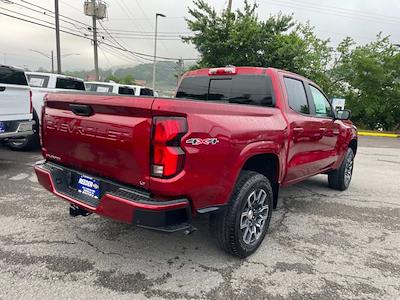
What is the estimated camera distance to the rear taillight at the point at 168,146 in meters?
2.58

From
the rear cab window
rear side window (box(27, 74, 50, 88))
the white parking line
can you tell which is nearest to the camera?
the white parking line

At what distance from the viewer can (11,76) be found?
20.6 feet

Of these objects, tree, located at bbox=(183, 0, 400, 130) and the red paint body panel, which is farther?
tree, located at bbox=(183, 0, 400, 130)

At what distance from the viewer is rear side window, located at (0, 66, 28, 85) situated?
6.13m

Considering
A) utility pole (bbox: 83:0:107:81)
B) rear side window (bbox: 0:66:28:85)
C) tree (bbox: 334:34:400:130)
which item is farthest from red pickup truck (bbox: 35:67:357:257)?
utility pole (bbox: 83:0:107:81)

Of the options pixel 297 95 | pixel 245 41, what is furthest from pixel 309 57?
pixel 297 95

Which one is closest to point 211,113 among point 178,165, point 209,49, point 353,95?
point 178,165

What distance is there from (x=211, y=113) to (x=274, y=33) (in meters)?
16.9

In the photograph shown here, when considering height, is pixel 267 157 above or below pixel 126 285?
above

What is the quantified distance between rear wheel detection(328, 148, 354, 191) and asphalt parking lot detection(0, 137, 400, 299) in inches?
45.5

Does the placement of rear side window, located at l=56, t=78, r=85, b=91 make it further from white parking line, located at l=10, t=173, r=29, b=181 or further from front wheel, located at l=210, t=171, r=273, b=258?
front wheel, located at l=210, t=171, r=273, b=258

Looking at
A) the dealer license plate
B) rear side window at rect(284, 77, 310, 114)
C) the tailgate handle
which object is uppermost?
rear side window at rect(284, 77, 310, 114)

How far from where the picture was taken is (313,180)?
7.20 meters

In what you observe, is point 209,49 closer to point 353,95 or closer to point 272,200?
point 353,95
